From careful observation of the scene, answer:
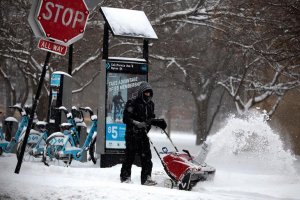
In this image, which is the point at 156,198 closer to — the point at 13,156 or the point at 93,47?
the point at 13,156

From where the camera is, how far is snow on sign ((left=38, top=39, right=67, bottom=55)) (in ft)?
29.9

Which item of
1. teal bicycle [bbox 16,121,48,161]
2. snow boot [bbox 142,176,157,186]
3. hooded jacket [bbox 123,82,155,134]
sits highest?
hooded jacket [bbox 123,82,155,134]

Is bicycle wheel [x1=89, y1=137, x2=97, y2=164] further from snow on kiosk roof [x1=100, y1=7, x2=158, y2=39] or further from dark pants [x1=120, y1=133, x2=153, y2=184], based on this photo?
dark pants [x1=120, y1=133, x2=153, y2=184]

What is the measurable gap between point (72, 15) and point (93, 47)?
17.7 m

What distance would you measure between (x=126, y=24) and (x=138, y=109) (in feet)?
14.4

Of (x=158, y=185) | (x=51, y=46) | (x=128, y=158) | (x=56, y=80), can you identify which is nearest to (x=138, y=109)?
(x=128, y=158)

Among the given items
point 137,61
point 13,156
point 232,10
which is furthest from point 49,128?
point 232,10

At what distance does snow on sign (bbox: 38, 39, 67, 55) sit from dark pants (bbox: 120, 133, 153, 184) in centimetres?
186

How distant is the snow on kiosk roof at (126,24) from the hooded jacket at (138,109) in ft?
12.1

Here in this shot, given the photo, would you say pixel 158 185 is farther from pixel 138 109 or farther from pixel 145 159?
pixel 138 109

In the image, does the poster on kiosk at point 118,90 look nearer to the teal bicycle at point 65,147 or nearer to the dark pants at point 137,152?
the teal bicycle at point 65,147

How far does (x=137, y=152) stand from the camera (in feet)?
32.5

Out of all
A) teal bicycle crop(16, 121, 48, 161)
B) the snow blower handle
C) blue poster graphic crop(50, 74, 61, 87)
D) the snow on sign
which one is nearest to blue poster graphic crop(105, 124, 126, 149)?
teal bicycle crop(16, 121, 48, 161)

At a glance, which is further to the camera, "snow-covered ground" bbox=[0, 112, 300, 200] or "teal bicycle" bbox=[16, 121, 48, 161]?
"teal bicycle" bbox=[16, 121, 48, 161]
